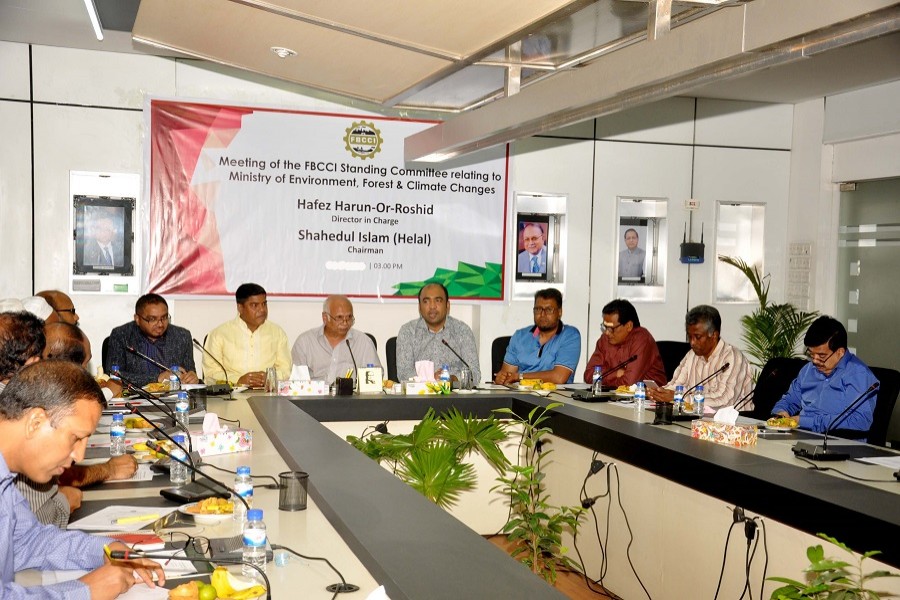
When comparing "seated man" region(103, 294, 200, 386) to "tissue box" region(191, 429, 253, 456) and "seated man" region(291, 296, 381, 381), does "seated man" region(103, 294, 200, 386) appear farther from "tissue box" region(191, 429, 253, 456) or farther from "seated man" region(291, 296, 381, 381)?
"tissue box" region(191, 429, 253, 456)

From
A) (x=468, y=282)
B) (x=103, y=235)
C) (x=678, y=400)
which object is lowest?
(x=678, y=400)

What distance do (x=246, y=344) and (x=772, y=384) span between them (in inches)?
123

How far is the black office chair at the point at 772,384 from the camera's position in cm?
457

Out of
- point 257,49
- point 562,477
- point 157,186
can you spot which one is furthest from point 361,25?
point 157,186

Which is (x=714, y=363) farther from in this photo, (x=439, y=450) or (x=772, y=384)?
(x=439, y=450)

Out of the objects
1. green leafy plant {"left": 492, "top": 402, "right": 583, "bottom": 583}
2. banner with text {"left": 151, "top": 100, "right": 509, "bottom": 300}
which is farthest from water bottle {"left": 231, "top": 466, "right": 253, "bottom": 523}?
banner with text {"left": 151, "top": 100, "right": 509, "bottom": 300}

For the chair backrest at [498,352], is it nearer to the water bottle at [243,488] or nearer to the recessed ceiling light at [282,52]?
the recessed ceiling light at [282,52]

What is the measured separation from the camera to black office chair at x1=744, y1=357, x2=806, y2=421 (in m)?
4.57

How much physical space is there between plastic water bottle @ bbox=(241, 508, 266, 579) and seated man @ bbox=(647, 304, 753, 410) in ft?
10.4

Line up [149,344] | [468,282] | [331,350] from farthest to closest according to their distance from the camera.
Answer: [468,282] < [331,350] < [149,344]

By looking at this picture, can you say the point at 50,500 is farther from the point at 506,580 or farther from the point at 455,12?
the point at 455,12

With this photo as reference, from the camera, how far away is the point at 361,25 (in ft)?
11.2


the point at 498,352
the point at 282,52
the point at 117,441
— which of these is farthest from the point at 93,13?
the point at 498,352

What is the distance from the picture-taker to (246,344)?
17.5 feet
